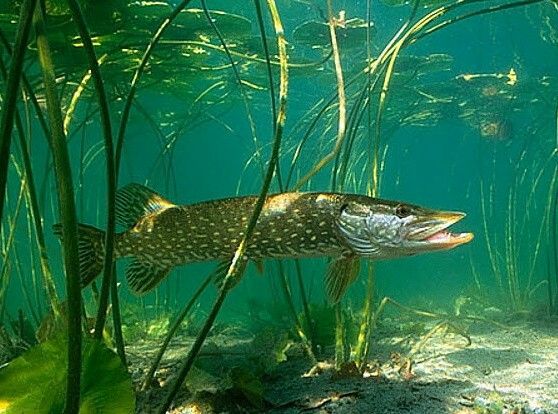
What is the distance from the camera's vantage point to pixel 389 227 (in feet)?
12.0

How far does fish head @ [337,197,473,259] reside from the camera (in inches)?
139

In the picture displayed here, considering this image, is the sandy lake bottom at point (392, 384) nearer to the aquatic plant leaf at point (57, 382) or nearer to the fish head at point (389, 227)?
the fish head at point (389, 227)

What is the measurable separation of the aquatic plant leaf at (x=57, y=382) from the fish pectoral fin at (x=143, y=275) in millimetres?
1693

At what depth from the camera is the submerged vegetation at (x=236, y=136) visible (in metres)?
2.13

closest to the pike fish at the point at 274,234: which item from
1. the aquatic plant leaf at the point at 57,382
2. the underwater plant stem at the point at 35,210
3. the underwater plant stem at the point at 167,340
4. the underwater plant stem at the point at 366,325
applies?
the underwater plant stem at the point at 35,210

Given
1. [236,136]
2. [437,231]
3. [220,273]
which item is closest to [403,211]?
[437,231]

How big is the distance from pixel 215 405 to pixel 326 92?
815 inches

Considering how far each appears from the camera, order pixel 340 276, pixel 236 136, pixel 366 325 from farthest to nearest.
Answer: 1. pixel 236 136
2. pixel 366 325
3. pixel 340 276

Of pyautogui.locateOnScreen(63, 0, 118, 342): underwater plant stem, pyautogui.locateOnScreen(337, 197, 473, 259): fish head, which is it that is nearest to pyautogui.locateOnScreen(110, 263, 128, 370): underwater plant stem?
pyautogui.locateOnScreen(63, 0, 118, 342): underwater plant stem

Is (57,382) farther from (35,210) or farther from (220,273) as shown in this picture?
(220,273)

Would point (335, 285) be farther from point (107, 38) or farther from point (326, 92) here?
point (326, 92)

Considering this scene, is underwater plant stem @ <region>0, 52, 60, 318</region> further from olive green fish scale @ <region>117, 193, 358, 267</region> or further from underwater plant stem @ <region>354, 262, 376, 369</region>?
underwater plant stem @ <region>354, 262, 376, 369</region>

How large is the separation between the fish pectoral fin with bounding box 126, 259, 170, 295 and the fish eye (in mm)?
1786

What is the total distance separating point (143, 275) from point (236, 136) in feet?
39.3
